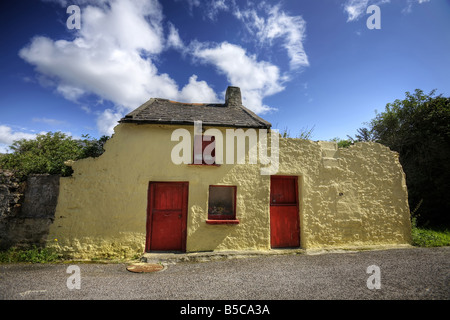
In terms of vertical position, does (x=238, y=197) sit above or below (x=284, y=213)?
above

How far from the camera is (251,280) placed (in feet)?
13.8

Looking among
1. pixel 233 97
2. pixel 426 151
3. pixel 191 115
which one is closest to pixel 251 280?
pixel 191 115

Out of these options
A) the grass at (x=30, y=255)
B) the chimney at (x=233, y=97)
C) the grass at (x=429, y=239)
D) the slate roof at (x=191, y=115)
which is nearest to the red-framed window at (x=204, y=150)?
the slate roof at (x=191, y=115)

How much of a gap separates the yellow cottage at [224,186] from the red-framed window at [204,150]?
3 centimetres

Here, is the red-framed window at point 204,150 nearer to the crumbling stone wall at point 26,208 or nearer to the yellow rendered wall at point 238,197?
the yellow rendered wall at point 238,197

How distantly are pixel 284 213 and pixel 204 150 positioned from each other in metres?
3.32

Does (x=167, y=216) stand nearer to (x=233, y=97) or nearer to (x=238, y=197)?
(x=238, y=197)

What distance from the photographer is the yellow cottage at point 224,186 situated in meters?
5.65

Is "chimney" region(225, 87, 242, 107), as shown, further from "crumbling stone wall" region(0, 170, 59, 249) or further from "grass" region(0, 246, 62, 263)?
"grass" region(0, 246, 62, 263)

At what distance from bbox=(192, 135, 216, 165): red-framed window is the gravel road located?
2.87 metres

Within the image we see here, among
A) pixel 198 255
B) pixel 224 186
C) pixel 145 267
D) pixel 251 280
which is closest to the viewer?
pixel 251 280

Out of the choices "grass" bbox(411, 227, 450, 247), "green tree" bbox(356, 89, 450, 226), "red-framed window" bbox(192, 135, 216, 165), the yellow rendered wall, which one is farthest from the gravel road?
"green tree" bbox(356, 89, 450, 226)
